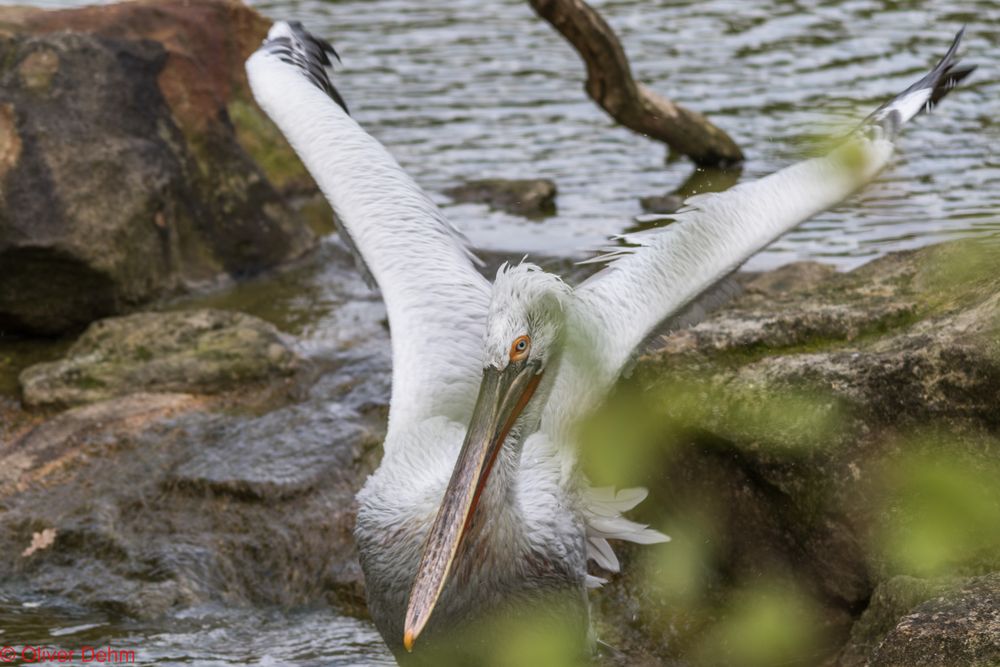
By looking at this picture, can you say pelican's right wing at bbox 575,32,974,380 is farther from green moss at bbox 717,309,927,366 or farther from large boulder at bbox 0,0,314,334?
large boulder at bbox 0,0,314,334

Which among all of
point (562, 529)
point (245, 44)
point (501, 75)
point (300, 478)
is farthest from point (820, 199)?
point (501, 75)

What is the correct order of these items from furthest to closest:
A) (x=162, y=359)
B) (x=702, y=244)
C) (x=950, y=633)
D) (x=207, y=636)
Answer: (x=162, y=359) < (x=207, y=636) < (x=702, y=244) < (x=950, y=633)

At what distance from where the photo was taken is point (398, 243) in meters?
5.78

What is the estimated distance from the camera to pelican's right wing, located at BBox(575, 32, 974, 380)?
5234 mm

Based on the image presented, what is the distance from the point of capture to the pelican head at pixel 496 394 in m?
4.30

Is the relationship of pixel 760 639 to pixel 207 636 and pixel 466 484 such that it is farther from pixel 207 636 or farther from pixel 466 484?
pixel 207 636

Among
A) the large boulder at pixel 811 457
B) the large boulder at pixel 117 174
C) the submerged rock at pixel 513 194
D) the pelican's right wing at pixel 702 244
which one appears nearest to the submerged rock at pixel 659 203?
the submerged rock at pixel 513 194

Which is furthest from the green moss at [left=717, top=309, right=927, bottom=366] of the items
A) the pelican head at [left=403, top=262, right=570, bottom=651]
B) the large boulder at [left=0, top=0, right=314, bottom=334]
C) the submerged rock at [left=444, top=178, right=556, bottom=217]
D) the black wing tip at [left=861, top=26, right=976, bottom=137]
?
the submerged rock at [left=444, top=178, right=556, bottom=217]

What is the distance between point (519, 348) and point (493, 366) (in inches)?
4.4

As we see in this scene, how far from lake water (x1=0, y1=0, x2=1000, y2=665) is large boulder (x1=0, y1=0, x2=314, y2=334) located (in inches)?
21.3

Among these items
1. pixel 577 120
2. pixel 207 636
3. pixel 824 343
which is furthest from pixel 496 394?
pixel 577 120

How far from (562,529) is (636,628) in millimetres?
1163

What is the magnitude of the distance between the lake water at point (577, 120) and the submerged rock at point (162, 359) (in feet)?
2.00

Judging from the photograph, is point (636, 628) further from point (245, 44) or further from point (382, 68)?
point (382, 68)
